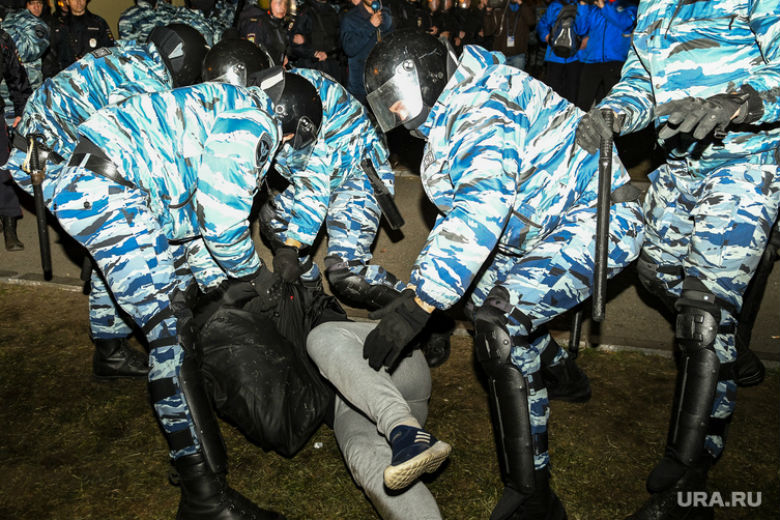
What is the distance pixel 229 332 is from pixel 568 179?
1705mm

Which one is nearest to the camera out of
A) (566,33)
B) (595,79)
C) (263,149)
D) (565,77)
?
(263,149)

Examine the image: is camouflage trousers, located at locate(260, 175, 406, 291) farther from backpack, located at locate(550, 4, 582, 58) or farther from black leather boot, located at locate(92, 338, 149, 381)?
backpack, located at locate(550, 4, 582, 58)

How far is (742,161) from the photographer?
2520mm

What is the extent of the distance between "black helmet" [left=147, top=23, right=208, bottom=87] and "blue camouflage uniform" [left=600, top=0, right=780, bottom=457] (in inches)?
102

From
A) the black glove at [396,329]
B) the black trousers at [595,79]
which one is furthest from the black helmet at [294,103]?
the black trousers at [595,79]

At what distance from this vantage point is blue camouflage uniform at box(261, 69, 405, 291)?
3.62 meters

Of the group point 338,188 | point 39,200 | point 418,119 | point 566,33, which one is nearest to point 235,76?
point 338,188

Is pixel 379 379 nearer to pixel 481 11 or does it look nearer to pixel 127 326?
pixel 127 326

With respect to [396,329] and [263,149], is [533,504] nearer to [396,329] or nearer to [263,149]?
[396,329]

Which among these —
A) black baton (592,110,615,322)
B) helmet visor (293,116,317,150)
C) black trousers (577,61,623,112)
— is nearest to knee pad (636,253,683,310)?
black baton (592,110,615,322)

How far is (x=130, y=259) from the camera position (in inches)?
100.0

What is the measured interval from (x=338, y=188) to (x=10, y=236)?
3406 mm

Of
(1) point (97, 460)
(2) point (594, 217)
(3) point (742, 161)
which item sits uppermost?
(3) point (742, 161)

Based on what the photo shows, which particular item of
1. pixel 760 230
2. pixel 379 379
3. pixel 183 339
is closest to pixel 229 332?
pixel 183 339
